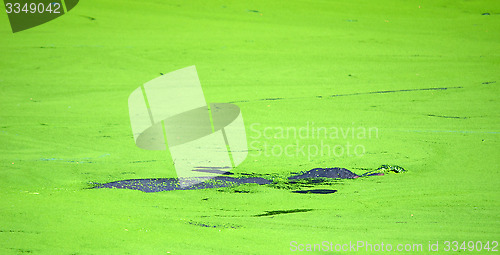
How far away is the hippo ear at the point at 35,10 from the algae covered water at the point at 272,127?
0.23 feet

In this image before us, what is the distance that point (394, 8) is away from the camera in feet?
13.5

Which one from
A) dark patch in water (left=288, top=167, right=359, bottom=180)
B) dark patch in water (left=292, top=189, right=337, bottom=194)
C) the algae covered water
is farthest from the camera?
dark patch in water (left=288, top=167, right=359, bottom=180)

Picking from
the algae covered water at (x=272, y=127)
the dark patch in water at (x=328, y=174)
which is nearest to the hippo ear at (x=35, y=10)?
the algae covered water at (x=272, y=127)

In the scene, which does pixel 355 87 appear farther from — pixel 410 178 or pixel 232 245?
pixel 232 245

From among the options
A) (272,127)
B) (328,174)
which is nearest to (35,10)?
(272,127)

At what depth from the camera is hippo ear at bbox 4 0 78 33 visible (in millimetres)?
3963

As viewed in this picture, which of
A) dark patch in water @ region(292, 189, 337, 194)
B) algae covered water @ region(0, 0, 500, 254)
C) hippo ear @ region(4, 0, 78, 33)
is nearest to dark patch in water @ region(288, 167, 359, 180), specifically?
algae covered water @ region(0, 0, 500, 254)

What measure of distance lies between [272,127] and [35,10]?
241 cm

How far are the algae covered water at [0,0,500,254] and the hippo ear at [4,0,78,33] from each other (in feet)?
0.23

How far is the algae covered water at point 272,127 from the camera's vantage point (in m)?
1.84

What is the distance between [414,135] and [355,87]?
63cm

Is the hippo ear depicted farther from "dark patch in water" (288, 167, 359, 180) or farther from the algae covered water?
"dark patch in water" (288, 167, 359, 180)

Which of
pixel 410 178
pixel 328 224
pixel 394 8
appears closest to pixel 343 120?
pixel 410 178

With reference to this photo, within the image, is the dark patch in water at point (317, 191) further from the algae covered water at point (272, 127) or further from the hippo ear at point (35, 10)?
the hippo ear at point (35, 10)
